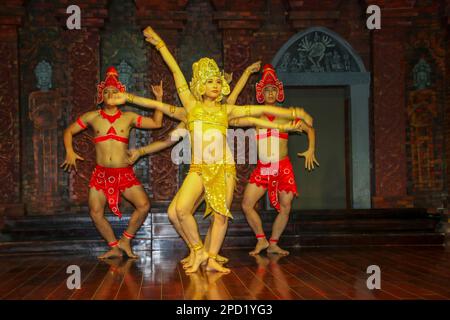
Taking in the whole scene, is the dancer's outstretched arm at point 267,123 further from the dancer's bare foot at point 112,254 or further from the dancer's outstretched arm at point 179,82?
the dancer's bare foot at point 112,254

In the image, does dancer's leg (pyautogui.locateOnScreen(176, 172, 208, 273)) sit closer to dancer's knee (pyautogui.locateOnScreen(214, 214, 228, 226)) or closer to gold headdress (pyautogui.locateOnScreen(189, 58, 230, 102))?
dancer's knee (pyautogui.locateOnScreen(214, 214, 228, 226))

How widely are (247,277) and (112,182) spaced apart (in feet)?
7.11

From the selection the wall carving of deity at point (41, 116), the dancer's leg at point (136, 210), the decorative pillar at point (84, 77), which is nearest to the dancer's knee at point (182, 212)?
the dancer's leg at point (136, 210)

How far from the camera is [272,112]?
17.0 feet

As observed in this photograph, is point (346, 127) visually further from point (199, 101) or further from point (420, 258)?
point (199, 101)

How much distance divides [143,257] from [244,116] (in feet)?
6.65

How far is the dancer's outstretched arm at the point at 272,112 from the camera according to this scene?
5133 millimetres

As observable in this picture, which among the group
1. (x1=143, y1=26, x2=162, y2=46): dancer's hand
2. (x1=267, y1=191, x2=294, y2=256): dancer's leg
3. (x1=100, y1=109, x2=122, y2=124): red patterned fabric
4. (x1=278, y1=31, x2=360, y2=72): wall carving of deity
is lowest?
(x1=267, y1=191, x2=294, y2=256): dancer's leg

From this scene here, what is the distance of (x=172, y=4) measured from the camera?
8.15 meters

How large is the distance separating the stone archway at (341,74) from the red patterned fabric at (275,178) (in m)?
2.26

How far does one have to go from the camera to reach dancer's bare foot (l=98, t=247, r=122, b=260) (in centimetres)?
617

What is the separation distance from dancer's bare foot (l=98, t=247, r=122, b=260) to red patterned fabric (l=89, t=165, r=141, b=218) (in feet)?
1.43

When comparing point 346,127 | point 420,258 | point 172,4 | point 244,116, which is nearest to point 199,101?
point 244,116

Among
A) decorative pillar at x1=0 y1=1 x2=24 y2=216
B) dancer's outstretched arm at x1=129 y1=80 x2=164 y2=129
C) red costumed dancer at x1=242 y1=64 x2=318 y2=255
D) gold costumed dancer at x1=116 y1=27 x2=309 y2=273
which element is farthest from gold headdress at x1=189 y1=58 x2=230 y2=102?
decorative pillar at x1=0 y1=1 x2=24 y2=216
